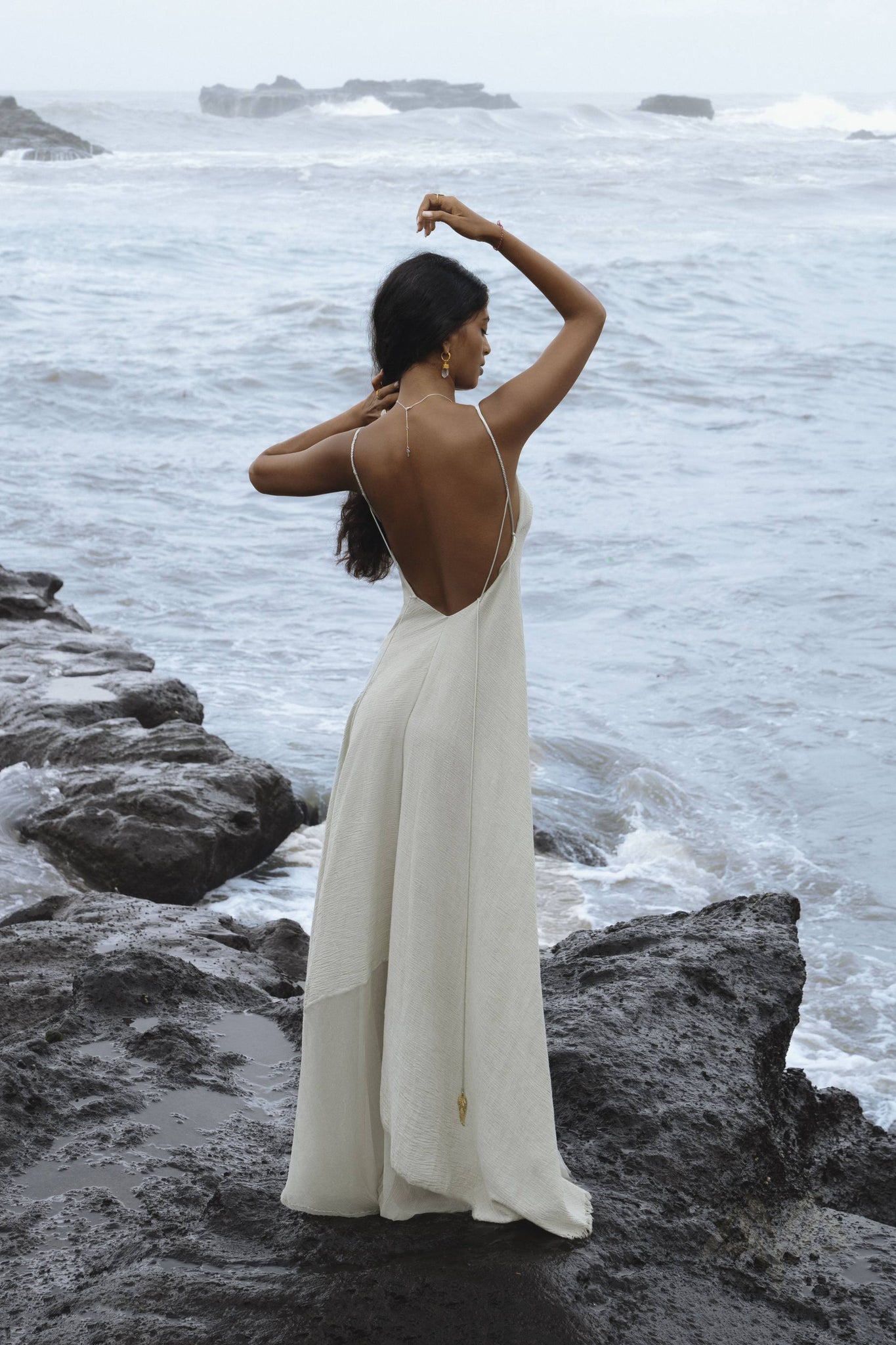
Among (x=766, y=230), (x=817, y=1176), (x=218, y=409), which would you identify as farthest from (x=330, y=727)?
(x=766, y=230)

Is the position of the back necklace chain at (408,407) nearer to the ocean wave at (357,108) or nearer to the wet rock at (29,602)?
the wet rock at (29,602)

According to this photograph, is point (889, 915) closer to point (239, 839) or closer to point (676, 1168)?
point (239, 839)

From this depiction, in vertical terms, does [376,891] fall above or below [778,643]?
above

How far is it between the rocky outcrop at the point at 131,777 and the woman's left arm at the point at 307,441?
10.6ft

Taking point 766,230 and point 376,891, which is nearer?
point 376,891

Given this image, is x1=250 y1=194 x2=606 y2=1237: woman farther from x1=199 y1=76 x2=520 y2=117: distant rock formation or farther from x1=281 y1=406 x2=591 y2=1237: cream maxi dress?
x1=199 y1=76 x2=520 y2=117: distant rock formation

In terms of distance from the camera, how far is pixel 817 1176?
3084mm

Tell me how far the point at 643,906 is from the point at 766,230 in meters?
27.0

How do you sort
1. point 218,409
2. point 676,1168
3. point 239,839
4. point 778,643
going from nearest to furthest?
point 676,1168, point 239,839, point 778,643, point 218,409

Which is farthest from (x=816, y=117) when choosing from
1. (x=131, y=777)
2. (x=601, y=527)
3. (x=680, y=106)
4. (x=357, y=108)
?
(x=131, y=777)

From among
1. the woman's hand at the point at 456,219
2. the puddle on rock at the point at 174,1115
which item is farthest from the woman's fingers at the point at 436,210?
the puddle on rock at the point at 174,1115

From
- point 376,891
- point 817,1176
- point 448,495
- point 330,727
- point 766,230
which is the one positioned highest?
point 766,230

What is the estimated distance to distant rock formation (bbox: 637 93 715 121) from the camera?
7775cm

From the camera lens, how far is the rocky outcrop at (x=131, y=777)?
5.48 metres
